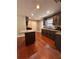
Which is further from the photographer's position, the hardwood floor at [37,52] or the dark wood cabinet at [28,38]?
the dark wood cabinet at [28,38]

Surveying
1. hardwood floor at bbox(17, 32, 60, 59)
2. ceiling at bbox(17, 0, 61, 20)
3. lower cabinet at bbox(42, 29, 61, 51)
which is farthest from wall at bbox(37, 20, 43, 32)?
hardwood floor at bbox(17, 32, 60, 59)

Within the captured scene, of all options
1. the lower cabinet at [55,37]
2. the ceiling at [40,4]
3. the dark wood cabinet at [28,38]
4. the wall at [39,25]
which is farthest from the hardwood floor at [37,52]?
the wall at [39,25]

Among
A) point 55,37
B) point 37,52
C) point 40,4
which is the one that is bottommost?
point 37,52

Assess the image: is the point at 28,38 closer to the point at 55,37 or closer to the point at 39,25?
the point at 55,37

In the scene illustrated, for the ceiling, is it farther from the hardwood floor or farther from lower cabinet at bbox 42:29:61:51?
the hardwood floor

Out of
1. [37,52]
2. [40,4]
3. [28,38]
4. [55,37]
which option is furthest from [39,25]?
[37,52]

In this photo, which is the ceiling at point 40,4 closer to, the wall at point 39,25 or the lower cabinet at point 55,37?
the lower cabinet at point 55,37

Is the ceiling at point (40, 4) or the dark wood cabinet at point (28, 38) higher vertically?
the ceiling at point (40, 4)

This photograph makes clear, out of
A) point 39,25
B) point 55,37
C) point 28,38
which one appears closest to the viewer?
point 55,37
